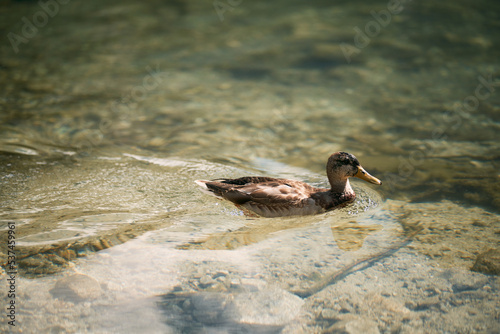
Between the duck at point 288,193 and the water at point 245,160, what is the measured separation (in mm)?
131

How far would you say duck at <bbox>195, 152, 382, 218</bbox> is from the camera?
505cm

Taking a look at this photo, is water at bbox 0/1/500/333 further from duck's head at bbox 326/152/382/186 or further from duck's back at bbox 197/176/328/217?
duck's head at bbox 326/152/382/186

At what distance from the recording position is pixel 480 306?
3834 millimetres

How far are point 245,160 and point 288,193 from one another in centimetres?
142

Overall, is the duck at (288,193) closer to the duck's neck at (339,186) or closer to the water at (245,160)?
the duck's neck at (339,186)

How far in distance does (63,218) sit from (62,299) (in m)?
1.26

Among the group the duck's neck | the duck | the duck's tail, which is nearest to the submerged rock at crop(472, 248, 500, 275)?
the duck

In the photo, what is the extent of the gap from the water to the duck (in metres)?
0.13

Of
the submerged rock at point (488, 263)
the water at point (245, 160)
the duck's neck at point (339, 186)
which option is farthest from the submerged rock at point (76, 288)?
the submerged rock at point (488, 263)

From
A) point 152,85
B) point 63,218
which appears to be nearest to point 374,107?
point 152,85

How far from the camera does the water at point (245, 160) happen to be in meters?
3.87

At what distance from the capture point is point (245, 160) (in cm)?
639

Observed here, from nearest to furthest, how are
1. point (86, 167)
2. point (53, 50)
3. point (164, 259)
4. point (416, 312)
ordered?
point (416, 312) → point (164, 259) → point (86, 167) → point (53, 50)

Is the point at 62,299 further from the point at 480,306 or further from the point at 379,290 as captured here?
the point at 480,306
